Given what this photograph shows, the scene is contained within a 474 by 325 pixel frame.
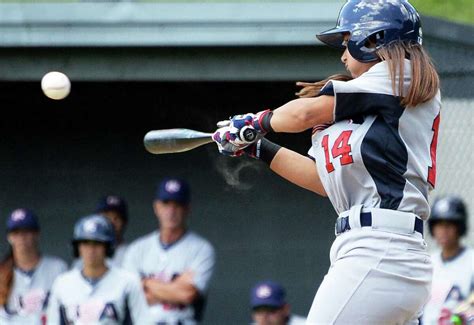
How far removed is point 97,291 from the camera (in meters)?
5.99

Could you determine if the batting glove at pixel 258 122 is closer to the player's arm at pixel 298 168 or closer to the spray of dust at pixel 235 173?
the player's arm at pixel 298 168

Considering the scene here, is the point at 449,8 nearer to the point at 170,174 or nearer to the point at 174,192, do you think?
the point at 170,174

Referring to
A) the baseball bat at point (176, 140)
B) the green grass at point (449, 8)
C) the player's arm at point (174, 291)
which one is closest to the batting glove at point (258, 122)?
the baseball bat at point (176, 140)

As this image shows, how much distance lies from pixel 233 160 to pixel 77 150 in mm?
1247

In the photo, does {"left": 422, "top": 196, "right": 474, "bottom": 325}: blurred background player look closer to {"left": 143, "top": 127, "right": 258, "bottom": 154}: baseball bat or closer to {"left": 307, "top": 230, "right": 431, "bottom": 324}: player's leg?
{"left": 143, "top": 127, "right": 258, "bottom": 154}: baseball bat

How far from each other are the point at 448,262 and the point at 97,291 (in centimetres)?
194

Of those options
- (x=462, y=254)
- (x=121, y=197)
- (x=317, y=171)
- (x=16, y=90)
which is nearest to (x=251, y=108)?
(x=121, y=197)

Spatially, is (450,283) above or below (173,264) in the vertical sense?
below

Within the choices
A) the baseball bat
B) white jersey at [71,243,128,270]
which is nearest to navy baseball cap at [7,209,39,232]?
white jersey at [71,243,128,270]

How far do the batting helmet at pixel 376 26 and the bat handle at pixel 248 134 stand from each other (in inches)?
15.7

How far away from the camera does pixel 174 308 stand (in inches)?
244

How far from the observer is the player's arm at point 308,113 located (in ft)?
10.5

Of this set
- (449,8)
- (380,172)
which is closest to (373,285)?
(380,172)

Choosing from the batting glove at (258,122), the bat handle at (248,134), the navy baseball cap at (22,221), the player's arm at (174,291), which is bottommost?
the player's arm at (174,291)
